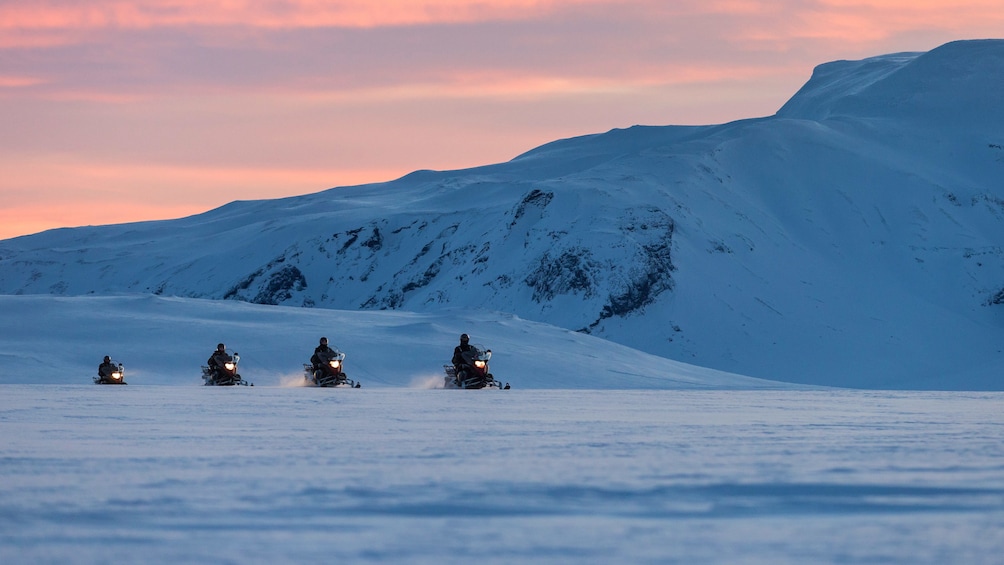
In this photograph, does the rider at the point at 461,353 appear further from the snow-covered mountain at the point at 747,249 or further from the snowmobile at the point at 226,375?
the snow-covered mountain at the point at 747,249

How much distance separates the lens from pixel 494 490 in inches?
384

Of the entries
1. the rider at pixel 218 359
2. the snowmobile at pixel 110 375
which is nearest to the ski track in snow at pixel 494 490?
the snowmobile at pixel 110 375

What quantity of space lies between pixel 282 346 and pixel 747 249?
2739 inches

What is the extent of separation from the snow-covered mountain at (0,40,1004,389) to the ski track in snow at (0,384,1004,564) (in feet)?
232

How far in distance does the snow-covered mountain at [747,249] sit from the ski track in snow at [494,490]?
70.8 meters

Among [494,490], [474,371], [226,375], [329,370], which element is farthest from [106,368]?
[494,490]

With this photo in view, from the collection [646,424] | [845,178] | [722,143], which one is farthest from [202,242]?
[646,424]

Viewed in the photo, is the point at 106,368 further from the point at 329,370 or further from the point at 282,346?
the point at 282,346

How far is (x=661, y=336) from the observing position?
92.0 metres

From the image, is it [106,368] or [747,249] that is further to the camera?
[747,249]

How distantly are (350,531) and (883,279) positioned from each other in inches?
4055

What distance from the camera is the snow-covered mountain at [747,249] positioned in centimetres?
9344

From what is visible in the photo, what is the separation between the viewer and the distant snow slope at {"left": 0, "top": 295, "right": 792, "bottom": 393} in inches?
1465

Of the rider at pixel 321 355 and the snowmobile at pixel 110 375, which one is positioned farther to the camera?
the rider at pixel 321 355
